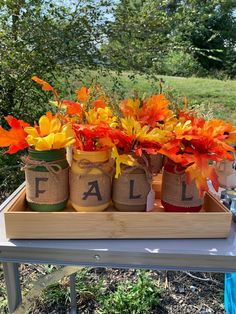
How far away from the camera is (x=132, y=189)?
867mm

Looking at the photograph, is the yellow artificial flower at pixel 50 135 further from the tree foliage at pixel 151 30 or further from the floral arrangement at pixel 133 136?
the tree foliage at pixel 151 30

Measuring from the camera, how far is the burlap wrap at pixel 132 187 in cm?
86

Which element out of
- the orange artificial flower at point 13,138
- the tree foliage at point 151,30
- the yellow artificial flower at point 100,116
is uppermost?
the tree foliage at point 151,30

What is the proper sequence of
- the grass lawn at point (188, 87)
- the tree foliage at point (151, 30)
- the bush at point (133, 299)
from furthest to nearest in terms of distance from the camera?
the grass lawn at point (188, 87) → the tree foliage at point (151, 30) → the bush at point (133, 299)

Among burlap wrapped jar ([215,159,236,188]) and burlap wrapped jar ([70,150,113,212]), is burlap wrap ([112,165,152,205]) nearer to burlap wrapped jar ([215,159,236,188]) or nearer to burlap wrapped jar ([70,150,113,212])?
burlap wrapped jar ([70,150,113,212])

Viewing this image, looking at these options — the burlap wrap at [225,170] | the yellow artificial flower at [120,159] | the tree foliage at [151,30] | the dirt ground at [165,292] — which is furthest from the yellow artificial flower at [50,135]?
the tree foliage at [151,30]

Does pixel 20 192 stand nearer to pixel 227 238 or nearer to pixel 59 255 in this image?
pixel 59 255

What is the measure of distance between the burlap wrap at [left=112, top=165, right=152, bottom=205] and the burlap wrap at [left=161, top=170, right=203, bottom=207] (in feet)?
0.19

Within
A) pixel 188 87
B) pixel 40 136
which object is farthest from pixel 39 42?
pixel 188 87

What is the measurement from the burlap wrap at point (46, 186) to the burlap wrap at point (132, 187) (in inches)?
5.3

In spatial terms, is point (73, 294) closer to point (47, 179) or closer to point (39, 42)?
point (47, 179)

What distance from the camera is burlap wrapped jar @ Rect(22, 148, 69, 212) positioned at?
0.83 meters

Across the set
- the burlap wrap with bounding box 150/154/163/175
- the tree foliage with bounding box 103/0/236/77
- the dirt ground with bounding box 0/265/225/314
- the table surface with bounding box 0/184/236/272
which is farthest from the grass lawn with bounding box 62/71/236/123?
the table surface with bounding box 0/184/236/272

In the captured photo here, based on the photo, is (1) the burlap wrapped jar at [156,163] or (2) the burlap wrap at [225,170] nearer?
(1) the burlap wrapped jar at [156,163]
